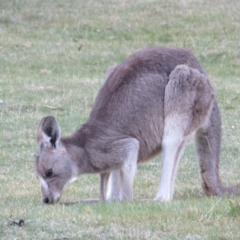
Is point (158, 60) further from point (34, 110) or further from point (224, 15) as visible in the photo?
point (224, 15)

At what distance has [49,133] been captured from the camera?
7215 mm

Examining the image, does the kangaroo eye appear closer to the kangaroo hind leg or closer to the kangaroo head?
the kangaroo head

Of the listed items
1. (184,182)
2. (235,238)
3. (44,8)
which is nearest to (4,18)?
(44,8)

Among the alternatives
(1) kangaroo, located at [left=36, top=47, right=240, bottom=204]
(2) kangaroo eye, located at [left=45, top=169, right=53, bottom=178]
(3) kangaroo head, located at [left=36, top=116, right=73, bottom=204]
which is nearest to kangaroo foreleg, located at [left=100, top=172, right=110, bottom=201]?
(1) kangaroo, located at [left=36, top=47, right=240, bottom=204]

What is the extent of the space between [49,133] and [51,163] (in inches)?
10.1

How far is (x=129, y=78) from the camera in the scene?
7.67 metres

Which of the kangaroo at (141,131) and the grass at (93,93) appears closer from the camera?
the grass at (93,93)

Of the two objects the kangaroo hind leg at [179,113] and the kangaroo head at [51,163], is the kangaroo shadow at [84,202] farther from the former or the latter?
the kangaroo hind leg at [179,113]

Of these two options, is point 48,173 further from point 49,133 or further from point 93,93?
point 93,93

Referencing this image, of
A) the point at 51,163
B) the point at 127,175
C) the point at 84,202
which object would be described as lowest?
the point at 84,202

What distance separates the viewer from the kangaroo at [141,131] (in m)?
7.33

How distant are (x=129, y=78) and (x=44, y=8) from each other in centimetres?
1276

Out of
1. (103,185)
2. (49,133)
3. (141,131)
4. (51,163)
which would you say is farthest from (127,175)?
(49,133)

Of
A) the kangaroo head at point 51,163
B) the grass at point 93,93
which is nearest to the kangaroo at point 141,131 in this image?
the kangaroo head at point 51,163
